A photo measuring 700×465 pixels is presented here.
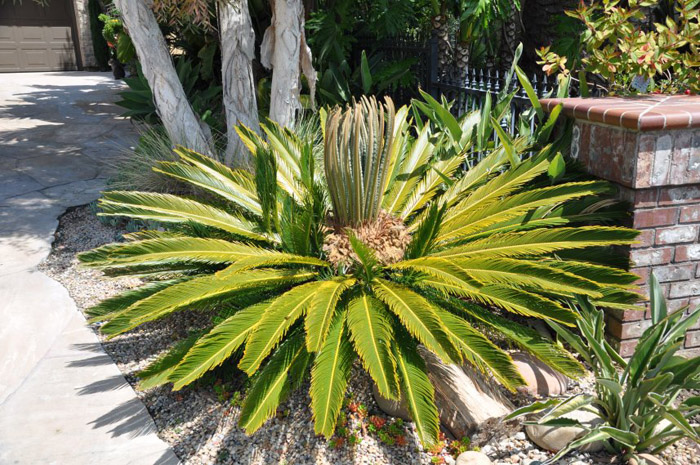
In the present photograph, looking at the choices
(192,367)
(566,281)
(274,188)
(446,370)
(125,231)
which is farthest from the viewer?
(125,231)

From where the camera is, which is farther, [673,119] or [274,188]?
[274,188]

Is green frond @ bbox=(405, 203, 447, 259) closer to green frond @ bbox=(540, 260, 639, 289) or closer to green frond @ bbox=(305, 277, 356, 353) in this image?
green frond @ bbox=(305, 277, 356, 353)

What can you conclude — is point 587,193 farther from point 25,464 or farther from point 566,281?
point 25,464

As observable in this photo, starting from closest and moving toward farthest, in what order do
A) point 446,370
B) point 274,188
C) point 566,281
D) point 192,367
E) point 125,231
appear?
point 192,367 → point 566,281 → point 446,370 → point 274,188 → point 125,231

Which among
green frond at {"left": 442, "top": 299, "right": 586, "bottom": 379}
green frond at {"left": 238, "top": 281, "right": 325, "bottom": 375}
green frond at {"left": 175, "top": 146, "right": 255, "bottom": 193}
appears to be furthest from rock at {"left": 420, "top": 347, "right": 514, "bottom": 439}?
green frond at {"left": 175, "top": 146, "right": 255, "bottom": 193}

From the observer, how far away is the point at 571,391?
3.03m

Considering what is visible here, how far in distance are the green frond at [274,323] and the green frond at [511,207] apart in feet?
2.96

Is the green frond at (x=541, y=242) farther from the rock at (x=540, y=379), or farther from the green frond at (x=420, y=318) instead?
the rock at (x=540, y=379)

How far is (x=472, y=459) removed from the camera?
246cm

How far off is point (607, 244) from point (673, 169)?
1.68ft

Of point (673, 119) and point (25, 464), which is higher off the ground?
point (673, 119)

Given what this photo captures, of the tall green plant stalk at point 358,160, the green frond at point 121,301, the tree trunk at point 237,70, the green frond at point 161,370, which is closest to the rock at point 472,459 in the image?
the green frond at point 161,370

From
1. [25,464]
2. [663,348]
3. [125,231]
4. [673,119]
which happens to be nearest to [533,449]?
[663,348]

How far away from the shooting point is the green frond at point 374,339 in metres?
2.37
